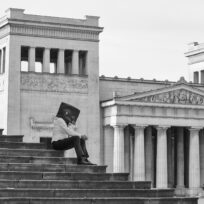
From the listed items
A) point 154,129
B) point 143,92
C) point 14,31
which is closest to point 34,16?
point 14,31

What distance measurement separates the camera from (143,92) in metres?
74.8

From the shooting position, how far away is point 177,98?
7725 centimetres

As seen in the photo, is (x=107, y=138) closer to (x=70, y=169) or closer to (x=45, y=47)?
(x=45, y=47)

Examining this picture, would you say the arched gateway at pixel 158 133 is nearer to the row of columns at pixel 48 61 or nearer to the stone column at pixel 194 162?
the stone column at pixel 194 162

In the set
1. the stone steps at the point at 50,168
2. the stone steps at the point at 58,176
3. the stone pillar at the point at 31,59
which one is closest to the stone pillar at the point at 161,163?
the stone pillar at the point at 31,59

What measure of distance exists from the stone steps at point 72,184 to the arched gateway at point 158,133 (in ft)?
136

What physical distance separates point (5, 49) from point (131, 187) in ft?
145

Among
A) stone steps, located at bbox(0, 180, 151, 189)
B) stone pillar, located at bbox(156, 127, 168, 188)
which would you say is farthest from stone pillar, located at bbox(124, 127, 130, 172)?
stone steps, located at bbox(0, 180, 151, 189)

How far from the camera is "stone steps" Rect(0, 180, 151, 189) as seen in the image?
2907 cm

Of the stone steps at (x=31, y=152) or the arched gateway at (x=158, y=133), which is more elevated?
the arched gateway at (x=158, y=133)

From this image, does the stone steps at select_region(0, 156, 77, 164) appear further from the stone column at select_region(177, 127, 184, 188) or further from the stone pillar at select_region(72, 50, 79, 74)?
the stone column at select_region(177, 127, 184, 188)

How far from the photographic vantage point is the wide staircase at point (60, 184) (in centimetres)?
2864

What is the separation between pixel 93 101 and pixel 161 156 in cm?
865

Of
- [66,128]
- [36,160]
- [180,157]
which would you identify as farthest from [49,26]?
[36,160]
